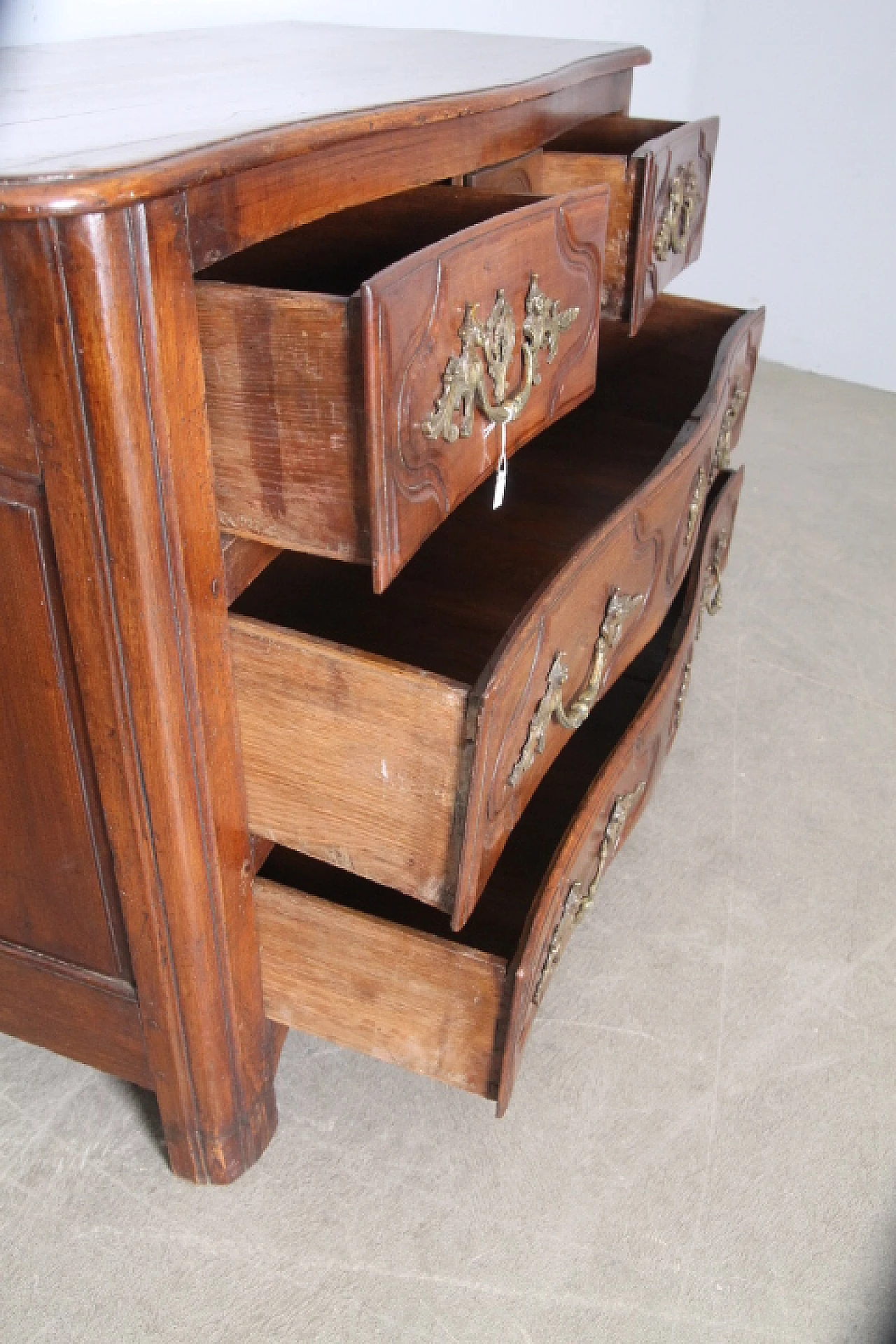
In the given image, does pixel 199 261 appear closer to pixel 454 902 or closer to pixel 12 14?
pixel 454 902

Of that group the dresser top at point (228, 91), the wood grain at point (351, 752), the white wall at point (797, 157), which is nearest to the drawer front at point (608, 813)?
the wood grain at point (351, 752)

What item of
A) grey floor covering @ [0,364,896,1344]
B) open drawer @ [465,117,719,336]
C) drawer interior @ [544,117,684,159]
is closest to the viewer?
grey floor covering @ [0,364,896,1344]

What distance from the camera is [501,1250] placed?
33.3 inches

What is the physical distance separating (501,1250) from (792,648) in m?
1.04

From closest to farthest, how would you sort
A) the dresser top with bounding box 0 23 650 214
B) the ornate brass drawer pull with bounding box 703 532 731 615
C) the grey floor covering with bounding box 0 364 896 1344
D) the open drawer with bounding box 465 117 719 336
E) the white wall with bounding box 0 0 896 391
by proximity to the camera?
the dresser top with bounding box 0 23 650 214 < the grey floor covering with bounding box 0 364 896 1344 < the open drawer with bounding box 465 117 719 336 < the ornate brass drawer pull with bounding box 703 532 731 615 < the white wall with bounding box 0 0 896 391

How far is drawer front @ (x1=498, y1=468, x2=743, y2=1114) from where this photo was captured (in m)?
0.75

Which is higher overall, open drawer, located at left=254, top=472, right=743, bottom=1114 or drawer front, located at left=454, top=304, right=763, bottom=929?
drawer front, located at left=454, top=304, right=763, bottom=929

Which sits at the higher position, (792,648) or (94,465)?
(94,465)

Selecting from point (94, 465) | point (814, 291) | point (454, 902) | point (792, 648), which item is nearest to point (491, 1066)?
point (454, 902)

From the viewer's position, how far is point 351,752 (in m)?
0.67

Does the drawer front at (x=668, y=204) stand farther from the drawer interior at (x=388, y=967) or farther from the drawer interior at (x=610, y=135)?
the drawer interior at (x=388, y=967)

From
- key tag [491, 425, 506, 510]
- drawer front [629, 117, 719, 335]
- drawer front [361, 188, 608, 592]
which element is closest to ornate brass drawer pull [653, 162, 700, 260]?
drawer front [629, 117, 719, 335]

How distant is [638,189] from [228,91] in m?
0.38

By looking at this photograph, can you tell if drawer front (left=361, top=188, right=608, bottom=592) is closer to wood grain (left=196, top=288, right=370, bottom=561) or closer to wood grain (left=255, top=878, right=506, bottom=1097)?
wood grain (left=196, top=288, right=370, bottom=561)
